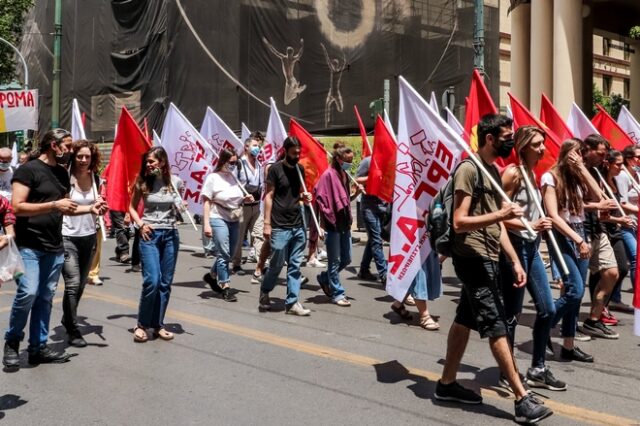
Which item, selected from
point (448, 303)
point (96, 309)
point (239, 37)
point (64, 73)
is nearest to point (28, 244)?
point (96, 309)

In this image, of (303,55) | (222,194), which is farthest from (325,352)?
(303,55)

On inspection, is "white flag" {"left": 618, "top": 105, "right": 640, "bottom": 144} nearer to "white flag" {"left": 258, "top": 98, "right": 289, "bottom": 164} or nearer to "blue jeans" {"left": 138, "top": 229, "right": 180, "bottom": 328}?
"white flag" {"left": 258, "top": 98, "right": 289, "bottom": 164}

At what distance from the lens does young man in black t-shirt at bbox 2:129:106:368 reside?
512 centimetres

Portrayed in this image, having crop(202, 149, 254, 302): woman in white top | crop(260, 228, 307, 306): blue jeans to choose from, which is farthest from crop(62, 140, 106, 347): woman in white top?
crop(202, 149, 254, 302): woman in white top

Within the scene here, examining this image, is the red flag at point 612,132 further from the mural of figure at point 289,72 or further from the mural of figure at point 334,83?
the mural of figure at point 289,72

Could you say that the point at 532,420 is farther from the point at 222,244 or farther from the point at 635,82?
the point at 635,82

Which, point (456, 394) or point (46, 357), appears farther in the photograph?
point (46, 357)

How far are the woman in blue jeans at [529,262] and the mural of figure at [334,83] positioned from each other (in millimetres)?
23194

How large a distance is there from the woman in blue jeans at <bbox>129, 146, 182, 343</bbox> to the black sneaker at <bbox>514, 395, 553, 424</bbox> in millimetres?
3178

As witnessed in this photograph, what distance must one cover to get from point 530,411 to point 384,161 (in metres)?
4.98

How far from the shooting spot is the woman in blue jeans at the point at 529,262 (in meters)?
4.65

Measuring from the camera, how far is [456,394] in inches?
177

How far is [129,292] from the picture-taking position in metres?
8.56

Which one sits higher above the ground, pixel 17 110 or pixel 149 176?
pixel 17 110
